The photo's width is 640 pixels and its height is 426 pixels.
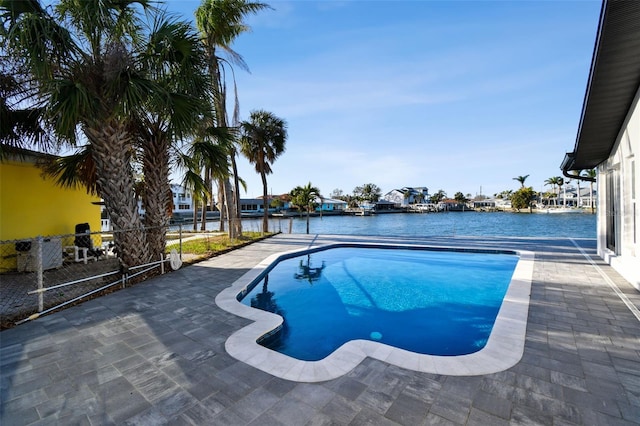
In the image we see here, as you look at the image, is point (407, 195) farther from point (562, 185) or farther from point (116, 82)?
point (116, 82)

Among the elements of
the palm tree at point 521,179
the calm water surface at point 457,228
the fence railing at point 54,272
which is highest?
the palm tree at point 521,179

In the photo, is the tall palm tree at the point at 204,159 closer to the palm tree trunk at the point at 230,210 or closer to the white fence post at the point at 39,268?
the white fence post at the point at 39,268

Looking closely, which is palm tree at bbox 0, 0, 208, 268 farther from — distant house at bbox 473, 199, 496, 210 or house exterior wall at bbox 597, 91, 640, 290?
distant house at bbox 473, 199, 496, 210

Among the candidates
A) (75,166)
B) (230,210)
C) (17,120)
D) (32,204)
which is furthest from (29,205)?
(230,210)

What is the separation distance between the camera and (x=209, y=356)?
9.86 ft

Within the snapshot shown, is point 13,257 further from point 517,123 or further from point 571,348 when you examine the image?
point 517,123

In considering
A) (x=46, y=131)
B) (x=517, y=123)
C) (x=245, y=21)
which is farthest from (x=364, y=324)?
(x=517, y=123)

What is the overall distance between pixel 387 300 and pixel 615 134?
6.25 metres

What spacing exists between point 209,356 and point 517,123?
1928cm

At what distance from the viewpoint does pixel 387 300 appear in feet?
19.4

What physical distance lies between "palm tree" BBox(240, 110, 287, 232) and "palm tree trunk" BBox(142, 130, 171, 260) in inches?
370

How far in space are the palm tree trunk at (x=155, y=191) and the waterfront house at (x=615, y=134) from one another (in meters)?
8.12

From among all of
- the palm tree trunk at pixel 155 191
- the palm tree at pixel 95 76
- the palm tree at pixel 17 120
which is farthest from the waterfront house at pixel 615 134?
the palm tree at pixel 17 120

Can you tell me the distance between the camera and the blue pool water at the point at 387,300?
411 cm
